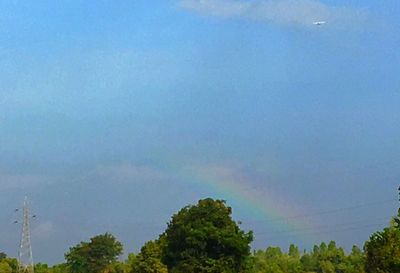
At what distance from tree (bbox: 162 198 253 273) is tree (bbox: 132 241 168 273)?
248 centimetres

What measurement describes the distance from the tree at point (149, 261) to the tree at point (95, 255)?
37.1 m

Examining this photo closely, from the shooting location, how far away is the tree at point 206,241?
192 ft

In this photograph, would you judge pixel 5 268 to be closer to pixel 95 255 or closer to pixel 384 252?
pixel 95 255

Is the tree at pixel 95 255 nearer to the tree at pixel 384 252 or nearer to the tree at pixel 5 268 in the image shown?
the tree at pixel 5 268

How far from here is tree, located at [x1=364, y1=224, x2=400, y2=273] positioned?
36.5 m

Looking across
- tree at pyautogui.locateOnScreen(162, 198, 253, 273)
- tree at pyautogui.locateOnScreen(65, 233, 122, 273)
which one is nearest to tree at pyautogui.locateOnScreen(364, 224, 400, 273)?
tree at pyautogui.locateOnScreen(162, 198, 253, 273)

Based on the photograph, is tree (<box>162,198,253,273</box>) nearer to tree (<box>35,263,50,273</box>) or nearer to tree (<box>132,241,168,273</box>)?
tree (<box>132,241,168,273</box>)

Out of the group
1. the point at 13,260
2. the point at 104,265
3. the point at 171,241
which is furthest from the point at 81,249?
the point at 171,241

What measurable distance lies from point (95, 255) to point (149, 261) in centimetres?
3980

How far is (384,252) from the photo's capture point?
122ft

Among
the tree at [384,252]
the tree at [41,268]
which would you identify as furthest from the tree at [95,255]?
the tree at [384,252]

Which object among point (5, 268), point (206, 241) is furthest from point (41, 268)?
point (206, 241)

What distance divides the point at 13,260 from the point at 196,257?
50.8 meters

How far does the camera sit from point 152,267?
5638 centimetres
